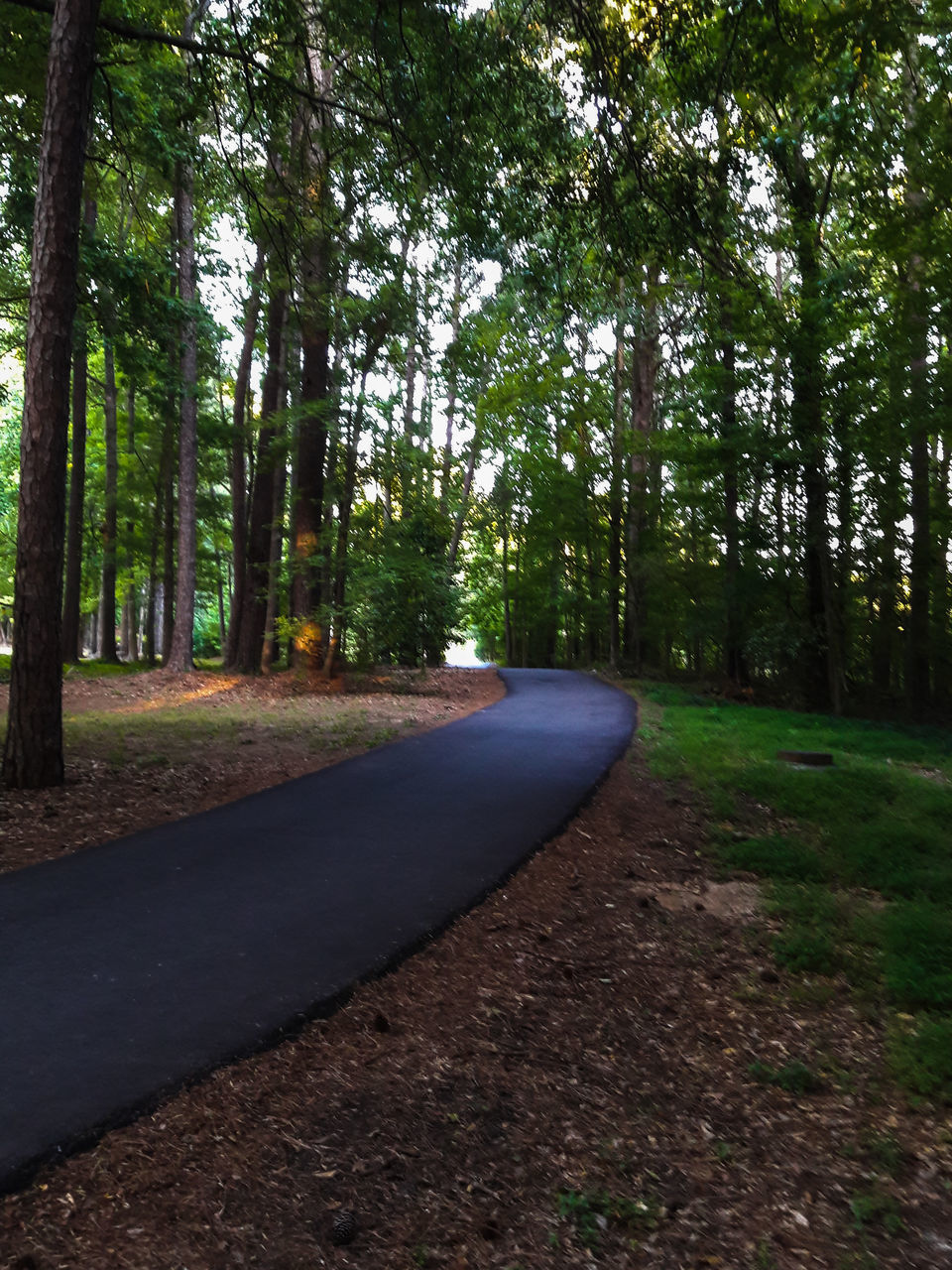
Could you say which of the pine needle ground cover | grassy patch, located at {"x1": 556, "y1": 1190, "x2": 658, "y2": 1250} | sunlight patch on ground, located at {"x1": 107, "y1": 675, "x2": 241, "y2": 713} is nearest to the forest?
sunlight patch on ground, located at {"x1": 107, "y1": 675, "x2": 241, "y2": 713}

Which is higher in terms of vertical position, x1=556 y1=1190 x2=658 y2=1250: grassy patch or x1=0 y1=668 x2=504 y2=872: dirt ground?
x1=0 y1=668 x2=504 y2=872: dirt ground

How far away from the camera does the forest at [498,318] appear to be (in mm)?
8031

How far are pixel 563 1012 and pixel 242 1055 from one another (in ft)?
5.18

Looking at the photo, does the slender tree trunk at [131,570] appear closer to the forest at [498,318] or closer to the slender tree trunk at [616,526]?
the forest at [498,318]

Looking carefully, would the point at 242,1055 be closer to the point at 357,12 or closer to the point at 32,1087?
the point at 32,1087

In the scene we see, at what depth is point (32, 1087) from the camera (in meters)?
3.09

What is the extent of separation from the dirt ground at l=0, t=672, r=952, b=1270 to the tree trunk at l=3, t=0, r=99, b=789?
545cm

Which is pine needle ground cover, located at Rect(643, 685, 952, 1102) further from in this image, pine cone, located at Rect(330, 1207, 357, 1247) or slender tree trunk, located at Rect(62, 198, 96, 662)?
slender tree trunk, located at Rect(62, 198, 96, 662)

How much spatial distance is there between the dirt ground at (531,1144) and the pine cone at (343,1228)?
19mm

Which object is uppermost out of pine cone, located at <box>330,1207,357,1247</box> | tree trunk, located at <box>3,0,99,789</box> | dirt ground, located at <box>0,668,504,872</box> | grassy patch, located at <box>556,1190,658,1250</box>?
tree trunk, located at <box>3,0,99,789</box>

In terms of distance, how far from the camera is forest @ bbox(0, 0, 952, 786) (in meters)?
8.03

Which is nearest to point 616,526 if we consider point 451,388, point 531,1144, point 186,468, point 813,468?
point 451,388

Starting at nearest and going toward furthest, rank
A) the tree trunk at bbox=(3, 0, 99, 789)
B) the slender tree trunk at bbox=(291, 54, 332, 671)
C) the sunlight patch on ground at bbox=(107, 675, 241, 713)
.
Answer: the tree trunk at bbox=(3, 0, 99, 789) → the sunlight patch on ground at bbox=(107, 675, 241, 713) → the slender tree trunk at bbox=(291, 54, 332, 671)

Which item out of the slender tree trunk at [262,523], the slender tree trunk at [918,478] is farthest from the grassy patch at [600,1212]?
the slender tree trunk at [262,523]
